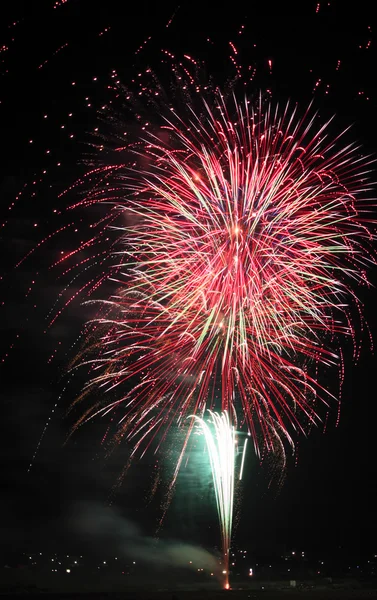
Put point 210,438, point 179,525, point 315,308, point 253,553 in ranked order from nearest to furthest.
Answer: point 315,308, point 210,438, point 179,525, point 253,553

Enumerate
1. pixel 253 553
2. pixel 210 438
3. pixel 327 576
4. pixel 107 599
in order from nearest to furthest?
1. pixel 210 438
2. pixel 107 599
3. pixel 253 553
4. pixel 327 576

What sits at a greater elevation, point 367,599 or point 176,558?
point 176,558

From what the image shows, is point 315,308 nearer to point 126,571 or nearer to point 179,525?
point 179,525

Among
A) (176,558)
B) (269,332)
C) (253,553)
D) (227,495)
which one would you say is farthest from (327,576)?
(269,332)

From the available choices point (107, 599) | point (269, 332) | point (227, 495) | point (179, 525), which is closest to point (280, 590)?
point (179, 525)

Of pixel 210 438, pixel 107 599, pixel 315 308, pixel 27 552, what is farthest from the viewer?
pixel 27 552

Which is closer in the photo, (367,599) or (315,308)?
(315,308)

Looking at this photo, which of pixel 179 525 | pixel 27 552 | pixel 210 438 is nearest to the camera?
pixel 210 438

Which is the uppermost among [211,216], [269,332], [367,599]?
[211,216]

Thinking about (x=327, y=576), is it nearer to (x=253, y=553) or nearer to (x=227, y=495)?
(x=253, y=553)

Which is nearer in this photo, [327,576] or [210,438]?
[210,438]
